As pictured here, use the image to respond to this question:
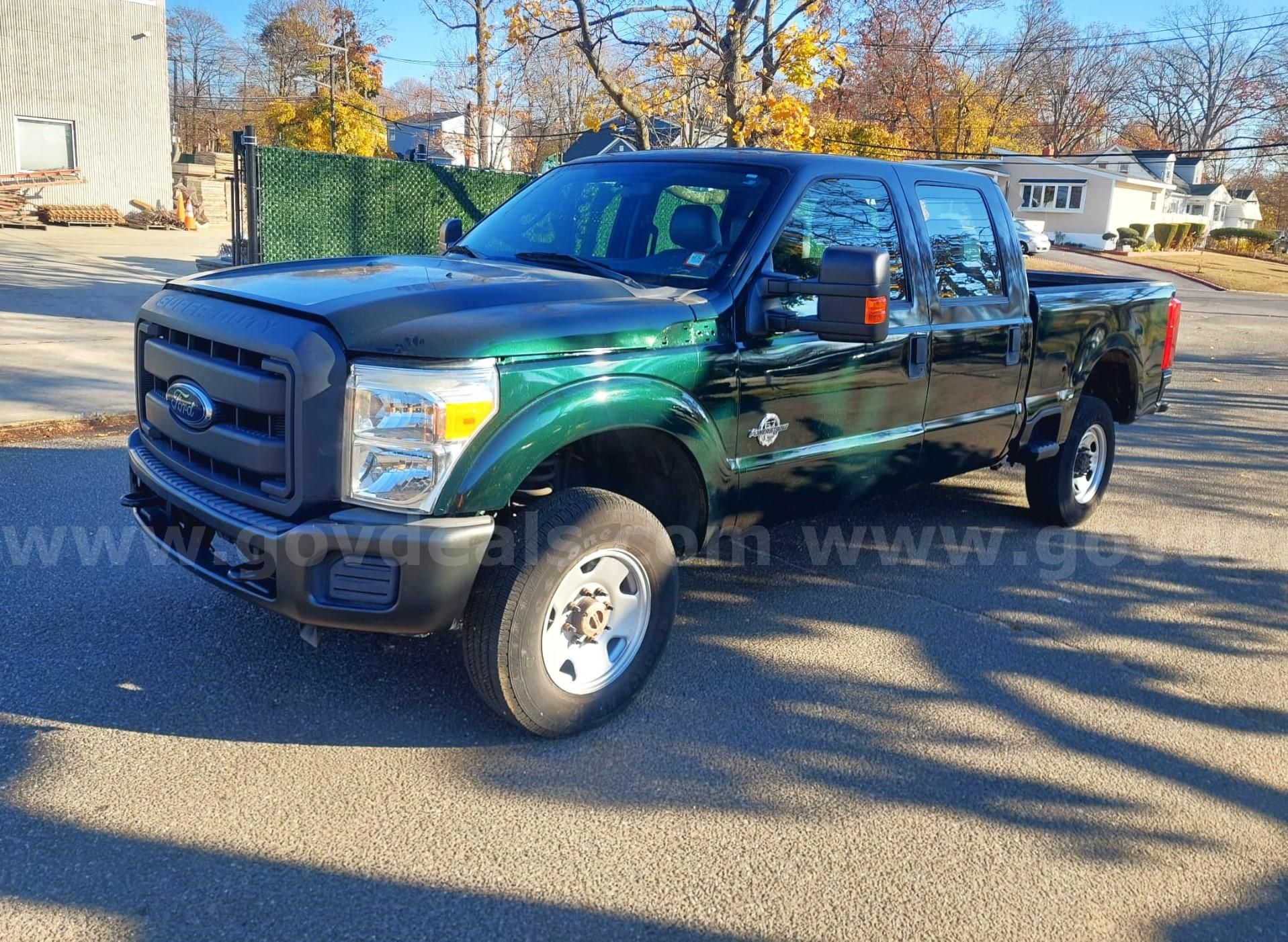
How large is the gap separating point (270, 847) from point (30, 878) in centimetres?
57

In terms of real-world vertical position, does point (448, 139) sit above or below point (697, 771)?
above

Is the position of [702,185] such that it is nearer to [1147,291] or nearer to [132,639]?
[132,639]

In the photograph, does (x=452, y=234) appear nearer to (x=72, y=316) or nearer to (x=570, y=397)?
(x=570, y=397)

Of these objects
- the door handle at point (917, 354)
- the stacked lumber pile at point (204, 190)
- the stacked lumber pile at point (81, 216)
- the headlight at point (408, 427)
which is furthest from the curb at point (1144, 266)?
the headlight at point (408, 427)

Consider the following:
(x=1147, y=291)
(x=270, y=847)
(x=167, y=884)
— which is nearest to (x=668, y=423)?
(x=270, y=847)

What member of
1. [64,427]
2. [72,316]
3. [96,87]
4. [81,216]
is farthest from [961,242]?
[96,87]

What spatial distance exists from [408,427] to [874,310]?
162 cm

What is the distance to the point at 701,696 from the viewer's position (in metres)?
3.96

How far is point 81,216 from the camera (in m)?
28.6

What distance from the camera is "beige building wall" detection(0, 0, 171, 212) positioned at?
1106 inches

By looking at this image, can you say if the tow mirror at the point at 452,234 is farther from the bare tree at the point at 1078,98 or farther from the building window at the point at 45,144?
the bare tree at the point at 1078,98

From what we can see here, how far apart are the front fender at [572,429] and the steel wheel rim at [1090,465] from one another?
3.37m

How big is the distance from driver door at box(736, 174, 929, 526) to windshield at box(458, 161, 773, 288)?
25cm

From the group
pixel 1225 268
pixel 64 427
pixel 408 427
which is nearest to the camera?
pixel 408 427
